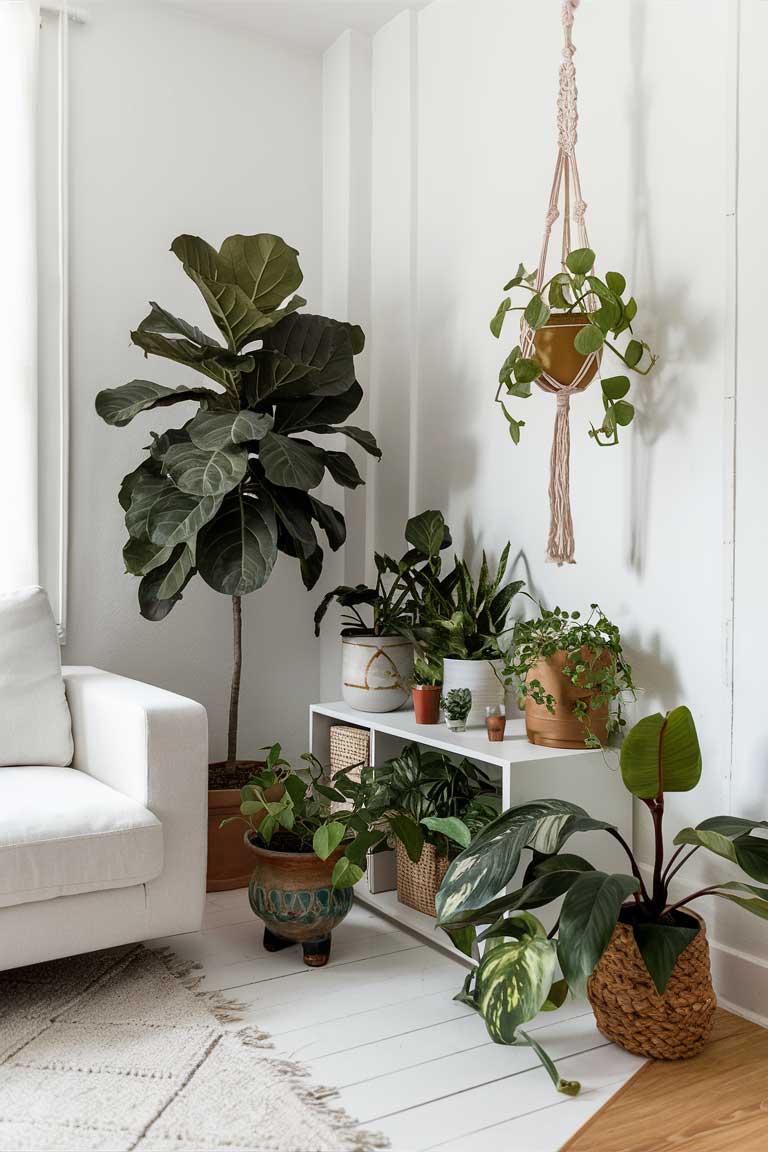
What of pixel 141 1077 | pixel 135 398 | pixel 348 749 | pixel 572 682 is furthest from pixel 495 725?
pixel 135 398

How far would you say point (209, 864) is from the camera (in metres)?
2.87

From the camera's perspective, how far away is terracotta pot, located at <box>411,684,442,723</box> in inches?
103

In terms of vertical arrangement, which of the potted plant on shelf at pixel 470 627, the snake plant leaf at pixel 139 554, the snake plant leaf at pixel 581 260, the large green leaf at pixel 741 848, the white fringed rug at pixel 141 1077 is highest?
the snake plant leaf at pixel 581 260

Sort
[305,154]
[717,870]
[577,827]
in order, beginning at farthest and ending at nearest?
[305,154] → [717,870] → [577,827]

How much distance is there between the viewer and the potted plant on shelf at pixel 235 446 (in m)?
2.54

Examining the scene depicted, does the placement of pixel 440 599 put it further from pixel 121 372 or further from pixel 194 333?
pixel 121 372

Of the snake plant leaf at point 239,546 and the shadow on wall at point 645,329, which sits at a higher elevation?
the shadow on wall at point 645,329

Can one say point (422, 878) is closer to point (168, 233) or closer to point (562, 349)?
point (562, 349)

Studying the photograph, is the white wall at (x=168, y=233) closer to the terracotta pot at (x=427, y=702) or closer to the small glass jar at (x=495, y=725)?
the terracotta pot at (x=427, y=702)

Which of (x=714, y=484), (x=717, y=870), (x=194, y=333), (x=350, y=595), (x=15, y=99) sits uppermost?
(x=15, y=99)

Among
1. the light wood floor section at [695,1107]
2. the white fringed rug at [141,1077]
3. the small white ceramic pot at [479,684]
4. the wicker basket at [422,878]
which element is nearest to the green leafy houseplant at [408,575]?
the small white ceramic pot at [479,684]

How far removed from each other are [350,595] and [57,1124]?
1.62m

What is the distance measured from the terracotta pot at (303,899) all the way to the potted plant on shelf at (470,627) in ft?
1.73

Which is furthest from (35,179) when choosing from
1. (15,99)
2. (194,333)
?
(194,333)
